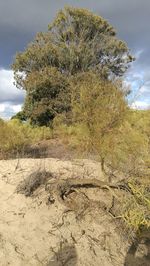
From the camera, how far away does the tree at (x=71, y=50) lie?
29438 mm

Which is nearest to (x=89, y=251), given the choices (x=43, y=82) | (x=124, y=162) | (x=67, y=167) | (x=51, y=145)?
(x=124, y=162)

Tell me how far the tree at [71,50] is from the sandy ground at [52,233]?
1840 cm

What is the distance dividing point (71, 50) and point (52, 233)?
21928mm

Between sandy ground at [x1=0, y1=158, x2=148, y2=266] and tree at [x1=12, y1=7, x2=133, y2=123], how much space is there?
18.4 metres

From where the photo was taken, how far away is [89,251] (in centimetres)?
915

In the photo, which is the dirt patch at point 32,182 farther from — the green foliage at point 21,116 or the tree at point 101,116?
the green foliage at point 21,116

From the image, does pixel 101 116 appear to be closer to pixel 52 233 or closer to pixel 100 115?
pixel 100 115

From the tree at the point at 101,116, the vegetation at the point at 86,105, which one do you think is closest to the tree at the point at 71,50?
the vegetation at the point at 86,105

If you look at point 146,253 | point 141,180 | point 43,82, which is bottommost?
point 146,253

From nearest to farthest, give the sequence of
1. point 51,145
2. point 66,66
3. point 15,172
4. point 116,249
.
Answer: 1. point 116,249
2. point 15,172
3. point 51,145
4. point 66,66

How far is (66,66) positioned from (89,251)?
21944mm

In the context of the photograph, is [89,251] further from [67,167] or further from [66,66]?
[66,66]

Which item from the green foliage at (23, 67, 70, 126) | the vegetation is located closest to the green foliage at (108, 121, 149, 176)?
the vegetation

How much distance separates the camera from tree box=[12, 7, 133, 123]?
29.4m
